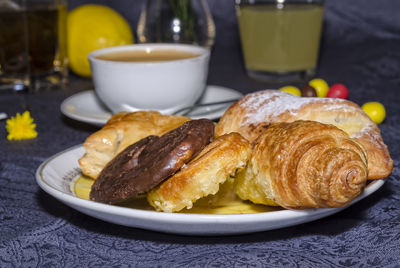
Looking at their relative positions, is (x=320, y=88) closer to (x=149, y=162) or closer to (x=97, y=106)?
(x=97, y=106)

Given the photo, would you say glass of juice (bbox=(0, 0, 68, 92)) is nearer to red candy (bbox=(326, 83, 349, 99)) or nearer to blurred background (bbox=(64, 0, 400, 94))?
blurred background (bbox=(64, 0, 400, 94))

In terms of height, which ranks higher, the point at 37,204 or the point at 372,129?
the point at 372,129

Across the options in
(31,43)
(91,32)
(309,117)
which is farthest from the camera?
(91,32)

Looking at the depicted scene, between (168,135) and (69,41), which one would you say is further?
(69,41)

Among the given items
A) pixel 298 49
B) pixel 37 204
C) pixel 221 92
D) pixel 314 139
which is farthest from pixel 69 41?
pixel 314 139

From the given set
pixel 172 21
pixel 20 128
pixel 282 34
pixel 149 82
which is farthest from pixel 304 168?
pixel 172 21

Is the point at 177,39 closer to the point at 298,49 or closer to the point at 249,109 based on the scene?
the point at 298,49
